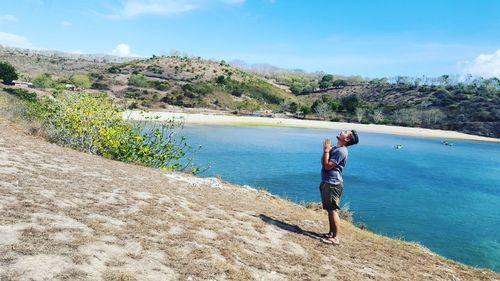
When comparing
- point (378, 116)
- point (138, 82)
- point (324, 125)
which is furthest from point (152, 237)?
point (138, 82)

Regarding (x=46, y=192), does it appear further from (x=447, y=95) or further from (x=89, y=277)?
(x=447, y=95)

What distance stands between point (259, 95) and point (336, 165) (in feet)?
405

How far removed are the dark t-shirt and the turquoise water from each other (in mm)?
13141

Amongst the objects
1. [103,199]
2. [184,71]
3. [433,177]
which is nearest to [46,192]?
[103,199]

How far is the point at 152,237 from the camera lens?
6754 mm

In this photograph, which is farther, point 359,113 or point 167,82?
point 167,82

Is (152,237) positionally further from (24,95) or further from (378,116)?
(378,116)

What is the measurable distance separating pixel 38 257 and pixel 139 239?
165 centimetres

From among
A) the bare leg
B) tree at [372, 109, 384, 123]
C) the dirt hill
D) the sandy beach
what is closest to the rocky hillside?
the sandy beach

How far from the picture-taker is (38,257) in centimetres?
513

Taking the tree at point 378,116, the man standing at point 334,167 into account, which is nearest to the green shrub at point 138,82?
the tree at point 378,116

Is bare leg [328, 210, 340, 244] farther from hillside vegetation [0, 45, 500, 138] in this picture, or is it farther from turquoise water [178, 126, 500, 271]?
hillside vegetation [0, 45, 500, 138]

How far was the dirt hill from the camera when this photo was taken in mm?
5434

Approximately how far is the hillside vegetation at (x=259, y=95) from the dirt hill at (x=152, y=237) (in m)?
72.1
